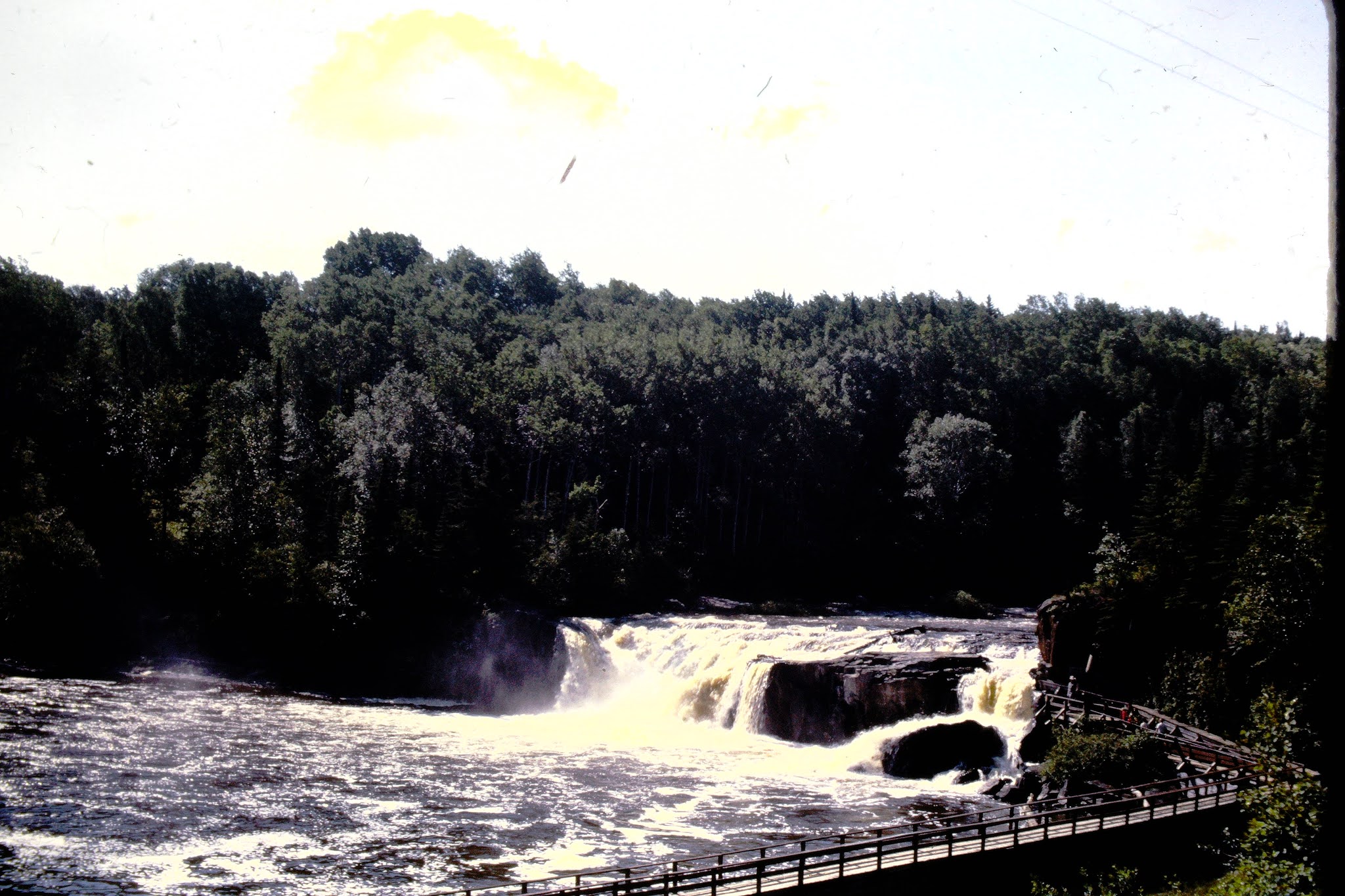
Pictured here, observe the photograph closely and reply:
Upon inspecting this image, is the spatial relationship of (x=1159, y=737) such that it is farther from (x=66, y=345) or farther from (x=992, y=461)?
(x=66, y=345)

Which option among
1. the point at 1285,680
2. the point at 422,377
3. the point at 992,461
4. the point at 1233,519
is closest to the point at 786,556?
the point at 992,461

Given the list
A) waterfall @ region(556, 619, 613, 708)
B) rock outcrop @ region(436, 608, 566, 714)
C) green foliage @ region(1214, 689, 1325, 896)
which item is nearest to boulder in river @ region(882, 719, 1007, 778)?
green foliage @ region(1214, 689, 1325, 896)

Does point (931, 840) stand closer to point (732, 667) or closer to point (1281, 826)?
point (1281, 826)

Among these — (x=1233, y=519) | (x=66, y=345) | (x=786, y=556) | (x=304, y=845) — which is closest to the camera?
(x=304, y=845)

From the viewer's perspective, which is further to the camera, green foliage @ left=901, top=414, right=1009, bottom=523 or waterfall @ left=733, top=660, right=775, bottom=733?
green foliage @ left=901, top=414, right=1009, bottom=523

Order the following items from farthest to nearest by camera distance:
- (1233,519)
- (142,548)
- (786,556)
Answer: (786,556) → (142,548) → (1233,519)

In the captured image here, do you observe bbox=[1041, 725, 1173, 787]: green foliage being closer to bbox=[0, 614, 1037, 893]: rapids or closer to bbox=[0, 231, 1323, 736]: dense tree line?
bbox=[0, 614, 1037, 893]: rapids
